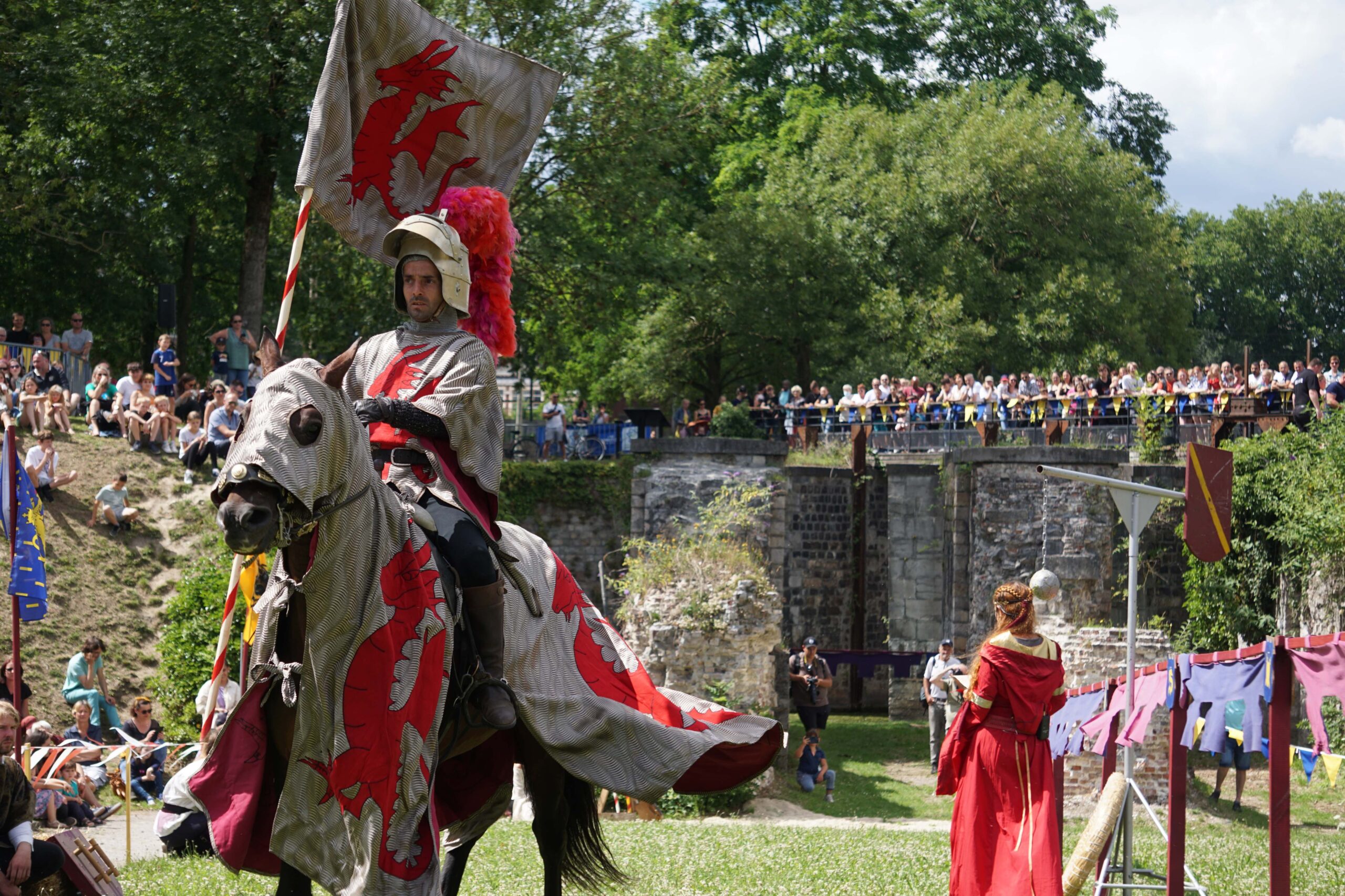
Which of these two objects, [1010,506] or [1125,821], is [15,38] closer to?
[1010,506]

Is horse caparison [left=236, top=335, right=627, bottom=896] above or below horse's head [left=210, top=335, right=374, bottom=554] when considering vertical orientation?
below

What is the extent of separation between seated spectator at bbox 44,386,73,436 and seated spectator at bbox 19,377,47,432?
7cm

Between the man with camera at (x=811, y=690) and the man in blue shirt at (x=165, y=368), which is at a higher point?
the man in blue shirt at (x=165, y=368)

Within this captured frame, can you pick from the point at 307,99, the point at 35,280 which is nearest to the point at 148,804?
the point at 307,99

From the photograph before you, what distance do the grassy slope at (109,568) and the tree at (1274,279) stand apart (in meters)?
50.2

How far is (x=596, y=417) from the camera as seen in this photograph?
3044cm

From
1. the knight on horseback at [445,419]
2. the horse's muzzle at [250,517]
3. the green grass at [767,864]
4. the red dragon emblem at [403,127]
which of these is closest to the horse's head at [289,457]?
the horse's muzzle at [250,517]

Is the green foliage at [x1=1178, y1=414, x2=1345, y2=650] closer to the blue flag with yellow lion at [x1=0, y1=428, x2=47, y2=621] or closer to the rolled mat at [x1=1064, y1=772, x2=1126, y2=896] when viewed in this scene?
the rolled mat at [x1=1064, y1=772, x2=1126, y2=896]

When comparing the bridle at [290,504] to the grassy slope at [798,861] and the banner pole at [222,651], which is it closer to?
the banner pole at [222,651]

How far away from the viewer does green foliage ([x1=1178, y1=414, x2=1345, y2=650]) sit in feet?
70.1

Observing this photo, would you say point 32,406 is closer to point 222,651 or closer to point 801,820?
point 801,820

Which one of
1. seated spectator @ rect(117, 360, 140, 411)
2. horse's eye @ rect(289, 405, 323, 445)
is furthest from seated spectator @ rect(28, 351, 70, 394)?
horse's eye @ rect(289, 405, 323, 445)

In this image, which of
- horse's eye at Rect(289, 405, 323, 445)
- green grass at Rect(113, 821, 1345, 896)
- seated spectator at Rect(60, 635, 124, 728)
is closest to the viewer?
horse's eye at Rect(289, 405, 323, 445)

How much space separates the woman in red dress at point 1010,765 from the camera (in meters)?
7.69
